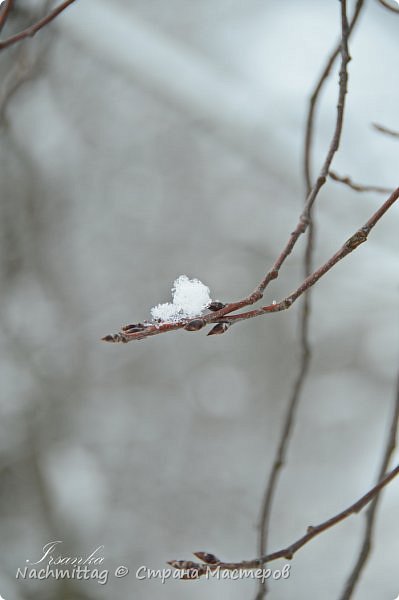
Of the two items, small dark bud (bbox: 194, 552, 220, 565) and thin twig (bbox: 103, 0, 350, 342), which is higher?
thin twig (bbox: 103, 0, 350, 342)

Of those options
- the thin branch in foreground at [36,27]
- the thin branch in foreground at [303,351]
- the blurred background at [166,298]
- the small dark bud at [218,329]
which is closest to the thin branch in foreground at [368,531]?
the thin branch in foreground at [303,351]

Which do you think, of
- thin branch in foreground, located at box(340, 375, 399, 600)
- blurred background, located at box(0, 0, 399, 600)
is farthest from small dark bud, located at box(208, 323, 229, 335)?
blurred background, located at box(0, 0, 399, 600)

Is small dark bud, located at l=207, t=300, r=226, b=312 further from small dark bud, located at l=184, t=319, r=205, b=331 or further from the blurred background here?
the blurred background

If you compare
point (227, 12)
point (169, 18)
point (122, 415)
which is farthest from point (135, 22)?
point (122, 415)

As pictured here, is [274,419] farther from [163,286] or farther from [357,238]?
[357,238]

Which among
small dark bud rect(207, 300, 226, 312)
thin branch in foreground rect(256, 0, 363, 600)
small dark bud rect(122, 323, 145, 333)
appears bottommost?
small dark bud rect(122, 323, 145, 333)

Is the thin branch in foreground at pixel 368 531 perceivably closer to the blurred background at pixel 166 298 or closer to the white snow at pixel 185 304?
the white snow at pixel 185 304
